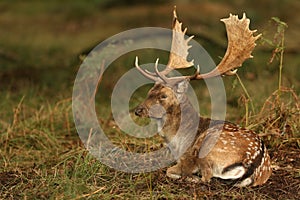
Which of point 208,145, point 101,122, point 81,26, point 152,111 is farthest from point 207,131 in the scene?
point 81,26

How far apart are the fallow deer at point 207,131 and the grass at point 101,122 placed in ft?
0.40

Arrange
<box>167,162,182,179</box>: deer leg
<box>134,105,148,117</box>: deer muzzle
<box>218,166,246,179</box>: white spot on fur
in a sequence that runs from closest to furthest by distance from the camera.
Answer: <box>218,166,246,179</box>: white spot on fur, <box>167,162,182,179</box>: deer leg, <box>134,105,148,117</box>: deer muzzle

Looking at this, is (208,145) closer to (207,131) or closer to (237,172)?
(207,131)

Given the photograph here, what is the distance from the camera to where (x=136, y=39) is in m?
8.30

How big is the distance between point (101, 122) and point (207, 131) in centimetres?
196

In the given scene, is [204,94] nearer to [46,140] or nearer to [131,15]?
[46,140]

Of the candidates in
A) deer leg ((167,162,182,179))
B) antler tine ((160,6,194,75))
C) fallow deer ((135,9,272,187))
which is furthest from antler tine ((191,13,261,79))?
deer leg ((167,162,182,179))

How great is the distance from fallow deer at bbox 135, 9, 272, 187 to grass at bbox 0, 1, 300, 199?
122 mm

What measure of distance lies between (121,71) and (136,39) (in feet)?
2.31

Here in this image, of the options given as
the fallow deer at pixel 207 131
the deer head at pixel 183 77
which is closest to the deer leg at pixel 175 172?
the fallow deer at pixel 207 131

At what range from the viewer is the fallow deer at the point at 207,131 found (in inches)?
175

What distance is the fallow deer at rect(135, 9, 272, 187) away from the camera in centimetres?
446

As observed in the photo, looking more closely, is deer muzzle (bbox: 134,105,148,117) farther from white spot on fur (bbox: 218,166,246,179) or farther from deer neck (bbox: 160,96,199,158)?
white spot on fur (bbox: 218,166,246,179)

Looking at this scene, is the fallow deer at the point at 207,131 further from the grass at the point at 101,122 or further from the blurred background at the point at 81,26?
the blurred background at the point at 81,26
